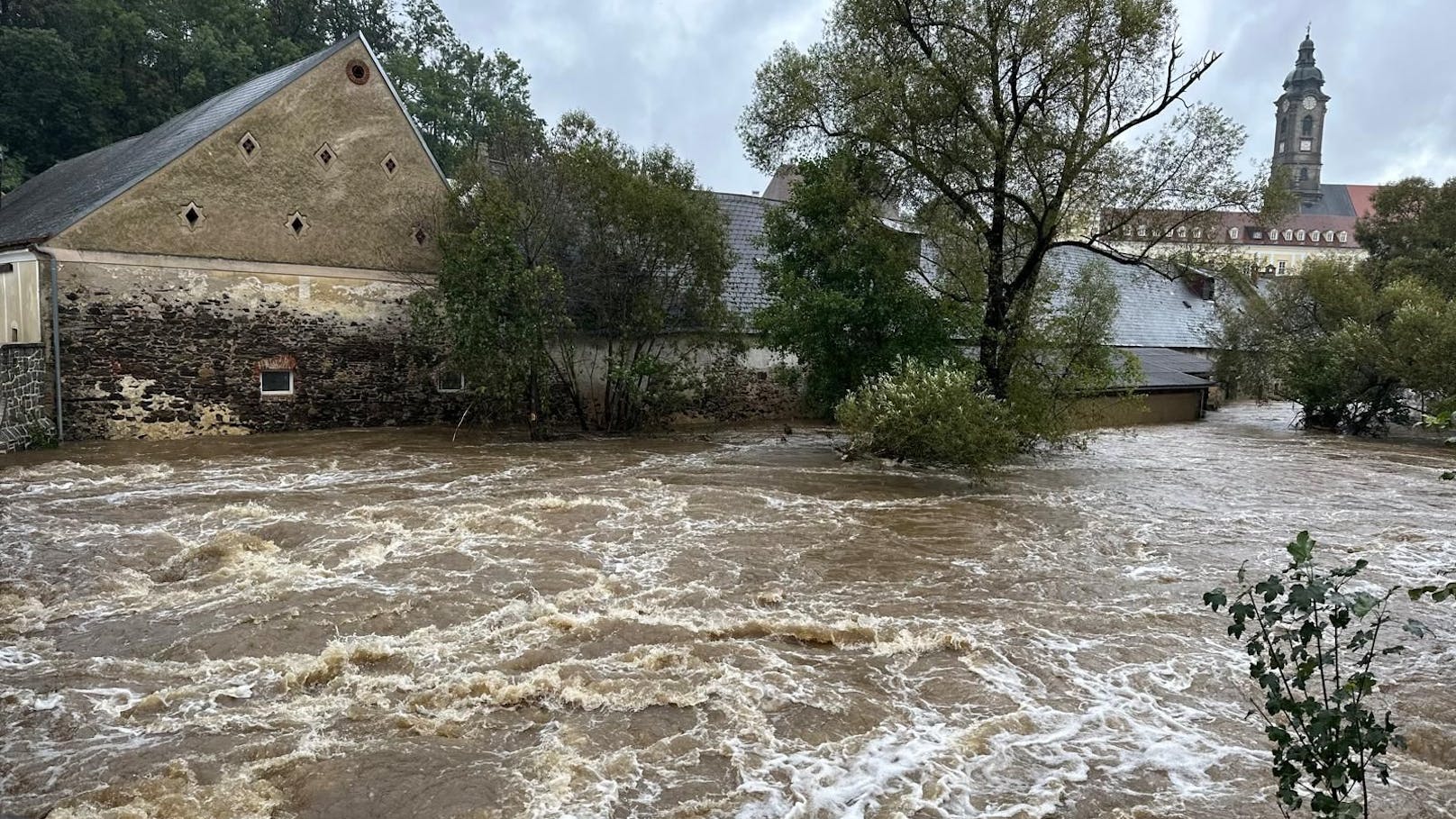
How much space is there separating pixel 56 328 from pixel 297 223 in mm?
4241

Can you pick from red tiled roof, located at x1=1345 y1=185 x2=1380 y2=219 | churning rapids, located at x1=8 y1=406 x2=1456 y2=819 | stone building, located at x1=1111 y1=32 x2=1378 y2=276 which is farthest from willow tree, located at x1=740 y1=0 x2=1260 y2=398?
red tiled roof, located at x1=1345 y1=185 x2=1380 y2=219

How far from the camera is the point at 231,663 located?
19.8 feet

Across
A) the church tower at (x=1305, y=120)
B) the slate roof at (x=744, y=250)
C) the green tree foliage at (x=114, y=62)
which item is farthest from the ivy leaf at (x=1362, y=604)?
the church tower at (x=1305, y=120)

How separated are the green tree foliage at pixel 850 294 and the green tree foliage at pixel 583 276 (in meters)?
2.09

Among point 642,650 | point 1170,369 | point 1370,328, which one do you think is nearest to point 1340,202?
point 1170,369

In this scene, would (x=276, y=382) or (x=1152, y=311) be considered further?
(x=1152, y=311)

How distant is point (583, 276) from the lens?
17484 millimetres

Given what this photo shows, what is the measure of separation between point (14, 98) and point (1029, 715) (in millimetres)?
34696

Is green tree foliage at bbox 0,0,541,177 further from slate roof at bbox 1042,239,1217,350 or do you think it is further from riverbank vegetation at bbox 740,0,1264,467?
slate roof at bbox 1042,239,1217,350

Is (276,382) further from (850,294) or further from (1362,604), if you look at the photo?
(1362,604)

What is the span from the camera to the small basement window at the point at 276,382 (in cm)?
1652

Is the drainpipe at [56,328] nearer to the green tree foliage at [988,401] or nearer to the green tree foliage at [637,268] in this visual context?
the green tree foliage at [637,268]

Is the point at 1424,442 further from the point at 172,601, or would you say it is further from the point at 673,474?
the point at 172,601

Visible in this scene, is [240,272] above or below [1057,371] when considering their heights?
above
